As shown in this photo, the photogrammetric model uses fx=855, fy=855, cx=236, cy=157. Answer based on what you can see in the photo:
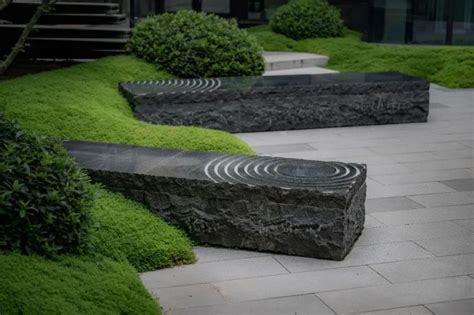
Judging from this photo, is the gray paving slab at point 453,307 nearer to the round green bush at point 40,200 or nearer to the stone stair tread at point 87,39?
the round green bush at point 40,200

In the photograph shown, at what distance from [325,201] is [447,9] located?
40.1ft

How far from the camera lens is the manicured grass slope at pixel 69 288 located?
4.27 m

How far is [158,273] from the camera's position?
5.78 m

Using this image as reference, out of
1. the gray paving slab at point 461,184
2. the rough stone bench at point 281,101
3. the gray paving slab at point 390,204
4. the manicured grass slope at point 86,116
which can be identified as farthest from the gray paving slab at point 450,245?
the rough stone bench at point 281,101

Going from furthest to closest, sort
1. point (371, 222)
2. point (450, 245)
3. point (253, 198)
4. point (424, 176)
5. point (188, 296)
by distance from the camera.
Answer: point (424, 176), point (371, 222), point (450, 245), point (253, 198), point (188, 296)

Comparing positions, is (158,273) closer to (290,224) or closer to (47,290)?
(290,224)

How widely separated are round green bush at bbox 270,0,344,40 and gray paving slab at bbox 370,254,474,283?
1111 cm

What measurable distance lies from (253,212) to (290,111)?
15.6 ft

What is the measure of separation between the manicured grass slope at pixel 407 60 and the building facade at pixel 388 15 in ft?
6.02

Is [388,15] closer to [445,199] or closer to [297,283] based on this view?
[445,199]

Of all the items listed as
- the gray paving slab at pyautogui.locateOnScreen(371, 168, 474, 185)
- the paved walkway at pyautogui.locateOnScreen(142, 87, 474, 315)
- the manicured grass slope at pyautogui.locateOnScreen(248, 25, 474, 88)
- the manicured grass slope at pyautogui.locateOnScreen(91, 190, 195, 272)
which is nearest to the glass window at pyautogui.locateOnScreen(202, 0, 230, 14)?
the manicured grass slope at pyautogui.locateOnScreen(248, 25, 474, 88)

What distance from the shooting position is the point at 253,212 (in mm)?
6105

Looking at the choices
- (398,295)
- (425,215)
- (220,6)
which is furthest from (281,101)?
(220,6)

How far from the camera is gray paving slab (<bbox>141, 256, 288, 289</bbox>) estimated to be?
222 inches
